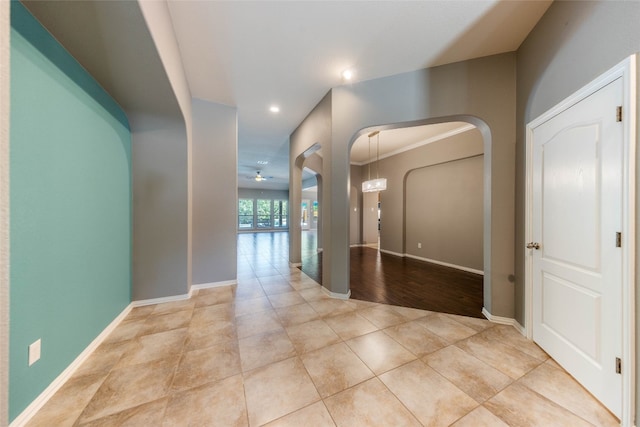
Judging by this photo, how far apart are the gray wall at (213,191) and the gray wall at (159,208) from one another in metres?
0.39

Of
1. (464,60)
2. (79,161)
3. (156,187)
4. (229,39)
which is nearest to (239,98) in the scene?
(229,39)

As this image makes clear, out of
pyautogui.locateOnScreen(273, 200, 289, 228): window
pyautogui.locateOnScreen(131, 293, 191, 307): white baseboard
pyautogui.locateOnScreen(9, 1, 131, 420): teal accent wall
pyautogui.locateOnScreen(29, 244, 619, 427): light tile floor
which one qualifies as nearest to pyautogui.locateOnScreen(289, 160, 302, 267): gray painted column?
pyautogui.locateOnScreen(131, 293, 191, 307): white baseboard

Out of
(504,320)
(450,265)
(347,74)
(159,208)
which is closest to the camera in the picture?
(504,320)

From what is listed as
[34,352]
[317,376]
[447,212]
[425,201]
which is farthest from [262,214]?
[317,376]

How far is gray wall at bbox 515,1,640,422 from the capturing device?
1.30 meters

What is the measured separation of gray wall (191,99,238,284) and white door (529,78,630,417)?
393cm

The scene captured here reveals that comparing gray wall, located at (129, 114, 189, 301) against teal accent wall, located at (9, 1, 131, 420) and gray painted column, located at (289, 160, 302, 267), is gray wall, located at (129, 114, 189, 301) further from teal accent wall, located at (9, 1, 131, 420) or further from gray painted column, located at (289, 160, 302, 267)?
gray painted column, located at (289, 160, 302, 267)

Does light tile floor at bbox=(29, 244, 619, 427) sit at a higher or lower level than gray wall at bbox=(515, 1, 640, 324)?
lower

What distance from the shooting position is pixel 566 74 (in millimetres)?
1709

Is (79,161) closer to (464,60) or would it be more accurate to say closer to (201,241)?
(201,241)

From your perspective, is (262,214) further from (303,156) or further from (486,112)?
(486,112)

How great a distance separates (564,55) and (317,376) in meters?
3.27

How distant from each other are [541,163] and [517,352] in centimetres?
176

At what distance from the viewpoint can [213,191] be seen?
347 cm
